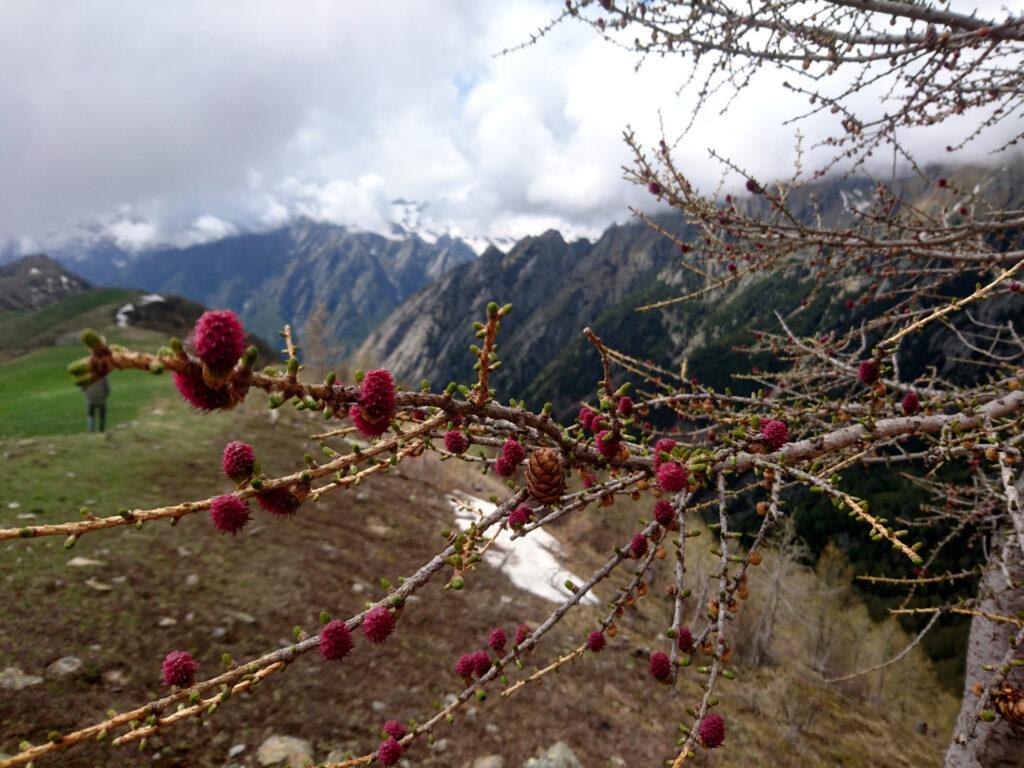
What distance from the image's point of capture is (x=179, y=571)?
22.8 ft

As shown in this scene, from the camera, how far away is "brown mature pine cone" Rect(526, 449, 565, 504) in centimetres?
168

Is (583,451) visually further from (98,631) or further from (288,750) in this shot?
(98,631)

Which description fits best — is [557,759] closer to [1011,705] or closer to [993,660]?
[993,660]

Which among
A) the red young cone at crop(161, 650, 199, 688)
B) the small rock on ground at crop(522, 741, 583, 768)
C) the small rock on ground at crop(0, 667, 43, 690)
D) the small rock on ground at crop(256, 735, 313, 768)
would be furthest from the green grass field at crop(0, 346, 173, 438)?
the red young cone at crop(161, 650, 199, 688)

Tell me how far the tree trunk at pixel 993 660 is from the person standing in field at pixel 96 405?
50.9 ft

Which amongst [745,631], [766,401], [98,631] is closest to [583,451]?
A: [766,401]

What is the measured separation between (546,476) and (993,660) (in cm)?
394

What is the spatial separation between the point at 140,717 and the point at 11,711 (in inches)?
184

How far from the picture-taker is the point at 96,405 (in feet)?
43.3

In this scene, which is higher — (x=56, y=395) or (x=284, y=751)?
(x=56, y=395)

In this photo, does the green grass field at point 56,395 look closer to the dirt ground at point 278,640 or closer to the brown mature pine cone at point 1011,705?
the dirt ground at point 278,640

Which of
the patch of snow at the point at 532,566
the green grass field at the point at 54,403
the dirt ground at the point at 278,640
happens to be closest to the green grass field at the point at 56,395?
the green grass field at the point at 54,403

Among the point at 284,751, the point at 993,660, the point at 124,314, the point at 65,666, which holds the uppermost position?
the point at 124,314

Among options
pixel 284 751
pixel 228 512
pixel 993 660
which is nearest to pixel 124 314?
pixel 284 751
